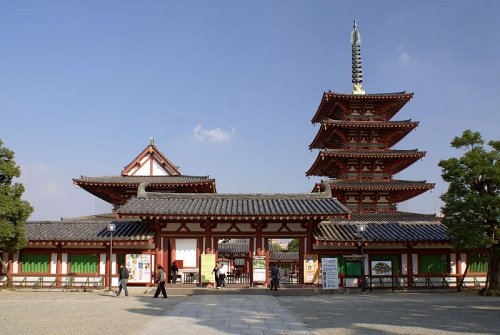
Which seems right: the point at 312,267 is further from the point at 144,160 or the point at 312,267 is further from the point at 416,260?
the point at 144,160

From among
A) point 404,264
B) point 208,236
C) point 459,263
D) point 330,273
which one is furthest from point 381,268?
point 208,236

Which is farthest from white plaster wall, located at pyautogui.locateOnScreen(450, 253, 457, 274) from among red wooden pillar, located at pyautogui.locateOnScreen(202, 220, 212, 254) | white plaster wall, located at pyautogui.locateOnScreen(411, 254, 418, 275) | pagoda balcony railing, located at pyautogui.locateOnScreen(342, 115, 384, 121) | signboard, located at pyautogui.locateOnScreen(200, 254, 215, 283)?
red wooden pillar, located at pyautogui.locateOnScreen(202, 220, 212, 254)

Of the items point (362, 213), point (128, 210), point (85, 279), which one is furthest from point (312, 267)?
point (85, 279)

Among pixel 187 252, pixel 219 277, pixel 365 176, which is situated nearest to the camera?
pixel 219 277

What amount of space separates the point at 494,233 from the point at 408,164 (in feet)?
46.2

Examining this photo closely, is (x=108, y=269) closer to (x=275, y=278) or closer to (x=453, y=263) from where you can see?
(x=275, y=278)

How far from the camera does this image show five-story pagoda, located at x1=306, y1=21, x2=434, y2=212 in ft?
112

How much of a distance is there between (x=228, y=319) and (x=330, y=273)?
11.5 meters

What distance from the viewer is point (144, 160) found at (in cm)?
3694

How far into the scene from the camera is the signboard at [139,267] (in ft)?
87.8

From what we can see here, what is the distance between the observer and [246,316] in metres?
15.6

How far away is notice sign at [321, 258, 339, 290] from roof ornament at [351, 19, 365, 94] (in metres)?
17.7

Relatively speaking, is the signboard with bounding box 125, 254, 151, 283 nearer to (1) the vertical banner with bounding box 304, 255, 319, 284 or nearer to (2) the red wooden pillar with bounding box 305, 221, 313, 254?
(1) the vertical banner with bounding box 304, 255, 319, 284

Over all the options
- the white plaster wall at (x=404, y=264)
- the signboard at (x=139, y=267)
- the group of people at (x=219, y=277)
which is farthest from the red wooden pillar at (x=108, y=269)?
the white plaster wall at (x=404, y=264)
